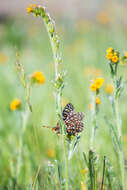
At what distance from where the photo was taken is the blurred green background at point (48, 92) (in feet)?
4.91

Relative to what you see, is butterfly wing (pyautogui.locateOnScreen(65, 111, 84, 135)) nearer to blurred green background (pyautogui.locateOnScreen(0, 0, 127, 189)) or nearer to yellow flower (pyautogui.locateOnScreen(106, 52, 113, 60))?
blurred green background (pyautogui.locateOnScreen(0, 0, 127, 189))

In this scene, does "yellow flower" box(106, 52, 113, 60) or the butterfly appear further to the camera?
"yellow flower" box(106, 52, 113, 60)

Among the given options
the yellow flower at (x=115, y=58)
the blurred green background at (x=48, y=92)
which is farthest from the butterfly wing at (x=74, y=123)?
the yellow flower at (x=115, y=58)

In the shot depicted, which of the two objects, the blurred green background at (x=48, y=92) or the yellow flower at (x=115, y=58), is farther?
Answer: the blurred green background at (x=48, y=92)

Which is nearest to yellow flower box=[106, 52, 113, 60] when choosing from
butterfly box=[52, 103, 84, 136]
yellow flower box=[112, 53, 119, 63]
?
Answer: yellow flower box=[112, 53, 119, 63]

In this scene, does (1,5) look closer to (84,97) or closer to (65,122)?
(84,97)

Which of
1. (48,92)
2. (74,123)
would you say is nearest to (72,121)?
(74,123)

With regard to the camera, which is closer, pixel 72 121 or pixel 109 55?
pixel 72 121

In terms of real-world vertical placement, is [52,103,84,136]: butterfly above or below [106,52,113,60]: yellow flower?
below

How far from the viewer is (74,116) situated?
841mm

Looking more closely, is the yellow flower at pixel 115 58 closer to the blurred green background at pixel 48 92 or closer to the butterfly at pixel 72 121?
the blurred green background at pixel 48 92

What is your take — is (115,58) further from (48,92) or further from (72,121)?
(48,92)

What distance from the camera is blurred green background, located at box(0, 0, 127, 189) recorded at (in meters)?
1.50

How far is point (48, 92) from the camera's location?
9.05 feet
